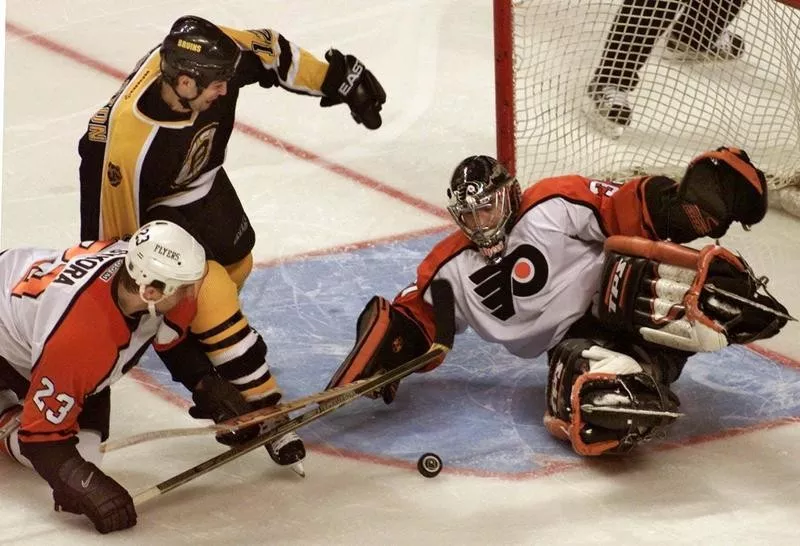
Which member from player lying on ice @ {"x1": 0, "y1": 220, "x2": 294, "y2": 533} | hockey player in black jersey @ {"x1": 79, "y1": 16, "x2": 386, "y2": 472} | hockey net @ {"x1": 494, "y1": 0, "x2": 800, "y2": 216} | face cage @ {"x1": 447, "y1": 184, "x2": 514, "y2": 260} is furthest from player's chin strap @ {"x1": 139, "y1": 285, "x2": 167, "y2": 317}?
hockey net @ {"x1": 494, "y1": 0, "x2": 800, "y2": 216}

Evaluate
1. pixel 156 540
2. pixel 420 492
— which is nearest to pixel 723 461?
pixel 420 492

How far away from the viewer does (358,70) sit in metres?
4.39

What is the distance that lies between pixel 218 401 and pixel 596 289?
3.13ft

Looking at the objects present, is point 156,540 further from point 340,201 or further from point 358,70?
point 340,201

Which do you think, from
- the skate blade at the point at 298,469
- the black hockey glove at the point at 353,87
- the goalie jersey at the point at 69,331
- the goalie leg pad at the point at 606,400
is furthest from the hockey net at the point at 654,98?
the goalie jersey at the point at 69,331

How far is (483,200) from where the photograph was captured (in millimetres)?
3764

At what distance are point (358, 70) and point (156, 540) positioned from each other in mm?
1518

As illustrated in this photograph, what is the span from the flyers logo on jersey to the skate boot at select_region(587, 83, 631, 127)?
4.76 feet

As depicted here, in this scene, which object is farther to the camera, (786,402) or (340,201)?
(340,201)

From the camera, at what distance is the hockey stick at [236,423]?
358 centimetres

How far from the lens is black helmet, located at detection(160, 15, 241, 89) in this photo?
12.2 ft

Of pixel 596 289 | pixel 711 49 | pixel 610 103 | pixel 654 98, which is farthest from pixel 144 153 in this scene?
pixel 711 49

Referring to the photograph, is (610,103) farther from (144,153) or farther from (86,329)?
(86,329)

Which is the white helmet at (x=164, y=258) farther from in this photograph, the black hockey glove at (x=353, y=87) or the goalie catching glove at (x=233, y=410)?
the black hockey glove at (x=353, y=87)
